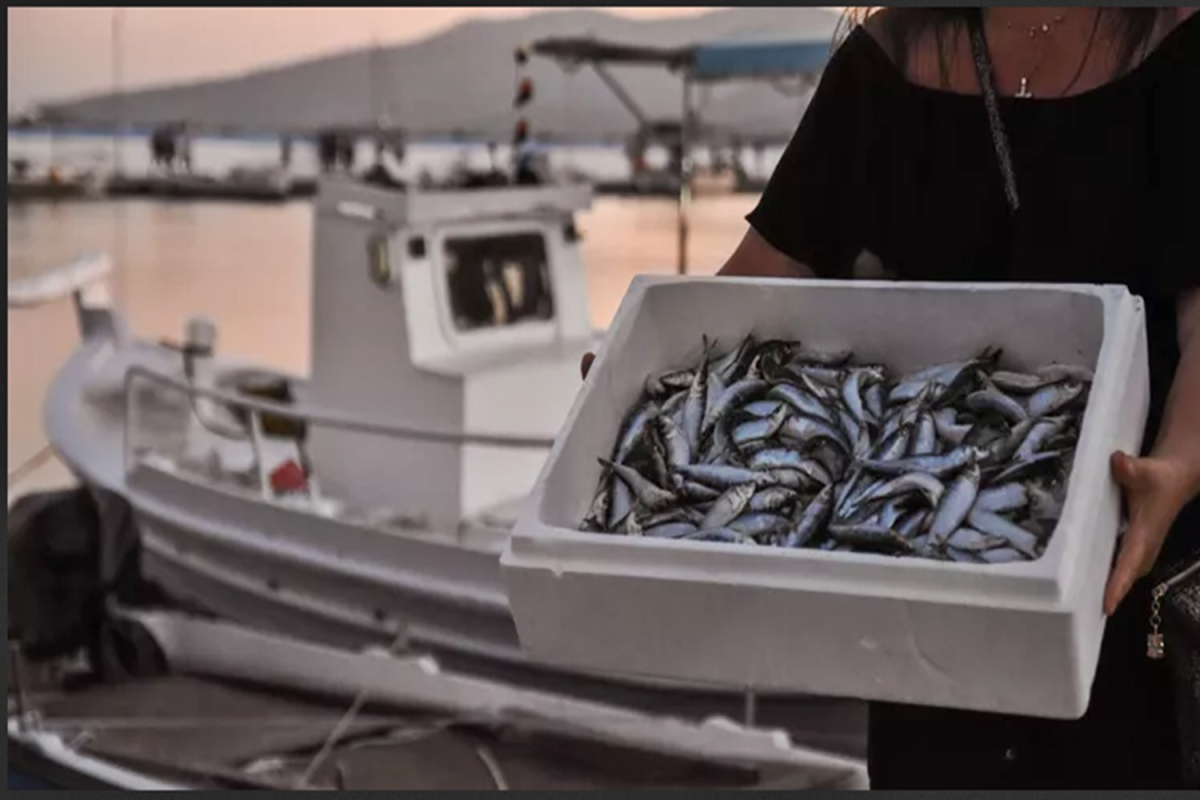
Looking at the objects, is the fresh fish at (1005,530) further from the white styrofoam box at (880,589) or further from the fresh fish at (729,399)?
the fresh fish at (729,399)

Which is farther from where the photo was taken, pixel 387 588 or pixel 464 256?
pixel 464 256

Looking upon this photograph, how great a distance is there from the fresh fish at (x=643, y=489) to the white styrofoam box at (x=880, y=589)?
0.10 ft

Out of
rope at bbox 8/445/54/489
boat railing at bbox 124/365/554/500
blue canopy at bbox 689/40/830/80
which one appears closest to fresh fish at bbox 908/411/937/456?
boat railing at bbox 124/365/554/500

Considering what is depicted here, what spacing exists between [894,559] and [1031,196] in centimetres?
40

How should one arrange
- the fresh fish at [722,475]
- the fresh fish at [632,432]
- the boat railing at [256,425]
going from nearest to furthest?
the fresh fish at [722,475], the fresh fish at [632,432], the boat railing at [256,425]

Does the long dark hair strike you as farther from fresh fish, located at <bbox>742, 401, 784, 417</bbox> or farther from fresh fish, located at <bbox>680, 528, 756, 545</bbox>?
fresh fish, located at <bbox>680, 528, 756, 545</bbox>

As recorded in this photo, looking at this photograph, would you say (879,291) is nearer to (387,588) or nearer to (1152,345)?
(1152,345)

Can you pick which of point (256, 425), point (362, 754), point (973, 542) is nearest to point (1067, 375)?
point (973, 542)

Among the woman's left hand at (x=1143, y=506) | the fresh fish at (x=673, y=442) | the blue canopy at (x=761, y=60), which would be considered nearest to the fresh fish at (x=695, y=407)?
the fresh fish at (x=673, y=442)

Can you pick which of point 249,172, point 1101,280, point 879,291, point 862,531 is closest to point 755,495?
point 862,531

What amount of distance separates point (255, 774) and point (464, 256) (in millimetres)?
2427

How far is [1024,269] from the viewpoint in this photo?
1.40 m

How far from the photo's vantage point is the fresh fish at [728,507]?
1.25 metres

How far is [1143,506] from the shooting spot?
1175 millimetres
